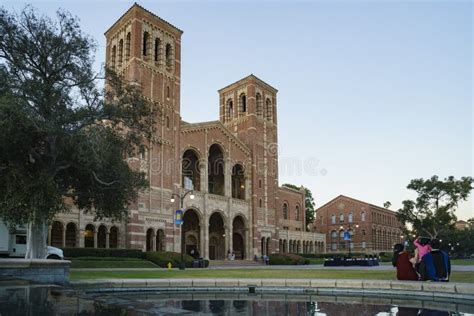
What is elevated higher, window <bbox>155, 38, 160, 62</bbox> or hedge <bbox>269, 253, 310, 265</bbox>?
window <bbox>155, 38, 160, 62</bbox>

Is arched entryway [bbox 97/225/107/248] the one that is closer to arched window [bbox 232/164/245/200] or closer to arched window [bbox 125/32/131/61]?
arched window [bbox 125/32/131/61]

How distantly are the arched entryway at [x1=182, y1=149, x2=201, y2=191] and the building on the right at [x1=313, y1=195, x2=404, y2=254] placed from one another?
42230 millimetres

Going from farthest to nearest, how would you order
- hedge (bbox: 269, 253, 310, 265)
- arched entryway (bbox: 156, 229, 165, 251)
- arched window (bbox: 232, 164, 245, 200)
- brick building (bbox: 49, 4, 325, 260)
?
arched window (bbox: 232, 164, 245, 200)
hedge (bbox: 269, 253, 310, 265)
arched entryway (bbox: 156, 229, 165, 251)
brick building (bbox: 49, 4, 325, 260)

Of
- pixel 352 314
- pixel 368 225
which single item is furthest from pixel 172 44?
pixel 368 225

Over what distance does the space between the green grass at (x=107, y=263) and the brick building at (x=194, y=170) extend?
463cm

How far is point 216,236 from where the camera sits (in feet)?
176

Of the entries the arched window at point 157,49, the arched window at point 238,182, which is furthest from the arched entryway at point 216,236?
the arched window at point 157,49

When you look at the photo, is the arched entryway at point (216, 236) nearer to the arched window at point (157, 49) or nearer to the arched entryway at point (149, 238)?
the arched entryway at point (149, 238)

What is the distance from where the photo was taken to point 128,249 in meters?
37.5

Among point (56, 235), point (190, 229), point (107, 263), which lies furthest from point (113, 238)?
point (190, 229)

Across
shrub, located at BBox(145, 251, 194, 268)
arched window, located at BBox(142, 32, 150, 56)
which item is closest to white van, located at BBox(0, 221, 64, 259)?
shrub, located at BBox(145, 251, 194, 268)

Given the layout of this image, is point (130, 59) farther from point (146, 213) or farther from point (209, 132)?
point (146, 213)

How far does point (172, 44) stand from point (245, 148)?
15934 millimetres

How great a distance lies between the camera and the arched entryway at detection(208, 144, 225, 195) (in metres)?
53.9
